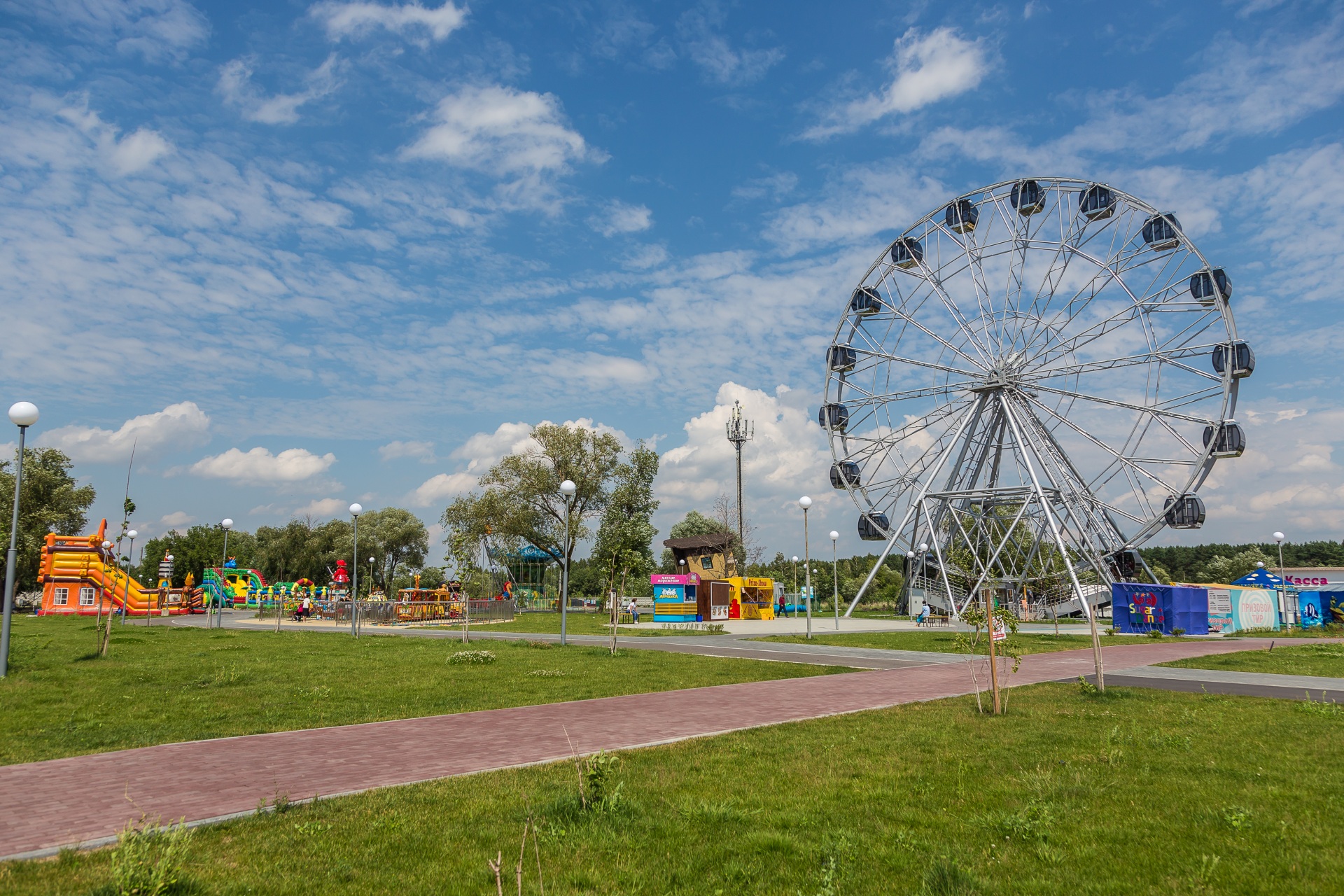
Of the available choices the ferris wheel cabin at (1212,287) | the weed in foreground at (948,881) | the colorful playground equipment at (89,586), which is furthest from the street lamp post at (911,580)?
the weed in foreground at (948,881)

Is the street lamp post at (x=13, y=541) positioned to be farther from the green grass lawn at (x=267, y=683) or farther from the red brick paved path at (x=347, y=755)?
the red brick paved path at (x=347, y=755)

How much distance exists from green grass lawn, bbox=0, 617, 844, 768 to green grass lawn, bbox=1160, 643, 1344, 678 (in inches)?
367

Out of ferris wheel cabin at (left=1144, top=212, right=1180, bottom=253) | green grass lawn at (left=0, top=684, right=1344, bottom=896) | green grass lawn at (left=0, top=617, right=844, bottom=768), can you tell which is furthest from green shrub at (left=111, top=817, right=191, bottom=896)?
ferris wheel cabin at (left=1144, top=212, right=1180, bottom=253)

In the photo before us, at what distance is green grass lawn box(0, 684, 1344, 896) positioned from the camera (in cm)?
460

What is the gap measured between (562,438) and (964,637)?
43.5 metres

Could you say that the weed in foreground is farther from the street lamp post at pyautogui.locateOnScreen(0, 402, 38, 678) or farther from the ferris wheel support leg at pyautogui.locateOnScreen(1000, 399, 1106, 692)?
the ferris wheel support leg at pyautogui.locateOnScreen(1000, 399, 1106, 692)

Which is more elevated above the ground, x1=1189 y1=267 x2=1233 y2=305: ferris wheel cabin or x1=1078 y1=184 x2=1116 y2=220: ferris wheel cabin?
x1=1078 y1=184 x2=1116 y2=220: ferris wheel cabin

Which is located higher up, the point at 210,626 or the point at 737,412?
the point at 737,412

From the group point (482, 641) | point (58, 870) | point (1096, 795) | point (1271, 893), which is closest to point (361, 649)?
point (482, 641)

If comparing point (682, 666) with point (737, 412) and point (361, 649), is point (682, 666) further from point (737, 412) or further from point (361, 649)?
point (737, 412)

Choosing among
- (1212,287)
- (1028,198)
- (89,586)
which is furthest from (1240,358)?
(89,586)

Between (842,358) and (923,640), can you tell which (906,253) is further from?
(923,640)

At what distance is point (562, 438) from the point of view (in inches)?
2124

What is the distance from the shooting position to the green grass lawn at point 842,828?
4602 mm
